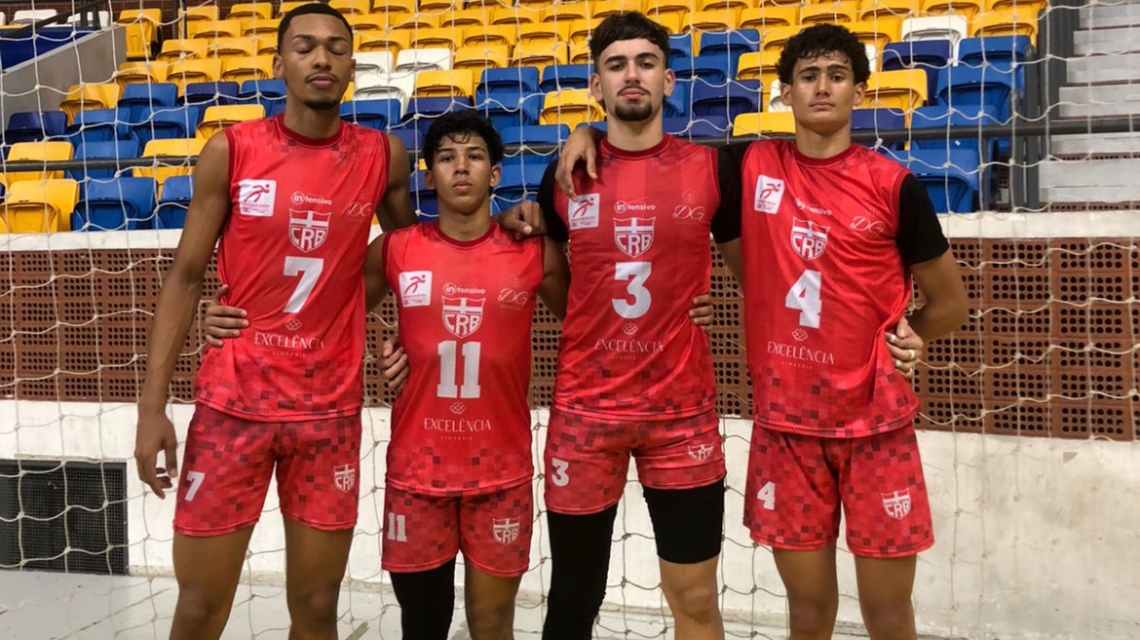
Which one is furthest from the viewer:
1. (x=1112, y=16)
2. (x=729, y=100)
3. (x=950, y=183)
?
(x=1112, y=16)

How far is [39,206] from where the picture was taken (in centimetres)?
545

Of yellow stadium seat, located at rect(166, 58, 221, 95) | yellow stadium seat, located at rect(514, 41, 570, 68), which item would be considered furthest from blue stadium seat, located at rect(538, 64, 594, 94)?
yellow stadium seat, located at rect(166, 58, 221, 95)

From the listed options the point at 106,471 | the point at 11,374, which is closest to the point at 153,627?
the point at 106,471

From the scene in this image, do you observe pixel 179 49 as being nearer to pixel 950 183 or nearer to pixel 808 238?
pixel 950 183

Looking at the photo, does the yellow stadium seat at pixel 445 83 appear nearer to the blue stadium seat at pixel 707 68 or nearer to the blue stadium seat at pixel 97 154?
the blue stadium seat at pixel 707 68

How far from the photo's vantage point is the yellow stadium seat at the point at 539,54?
758 centimetres

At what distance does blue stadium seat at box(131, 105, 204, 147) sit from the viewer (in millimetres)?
7016

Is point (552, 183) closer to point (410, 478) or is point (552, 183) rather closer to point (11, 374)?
point (410, 478)

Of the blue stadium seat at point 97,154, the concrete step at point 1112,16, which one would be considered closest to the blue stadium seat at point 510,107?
the blue stadium seat at point 97,154

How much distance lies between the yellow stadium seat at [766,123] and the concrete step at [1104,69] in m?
1.70

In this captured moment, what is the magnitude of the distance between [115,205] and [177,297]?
319 cm

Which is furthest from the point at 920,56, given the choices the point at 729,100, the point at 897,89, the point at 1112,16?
the point at 729,100

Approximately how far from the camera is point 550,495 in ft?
9.16

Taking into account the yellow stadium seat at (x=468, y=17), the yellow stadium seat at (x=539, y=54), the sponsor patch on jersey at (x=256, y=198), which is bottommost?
the sponsor patch on jersey at (x=256, y=198)
